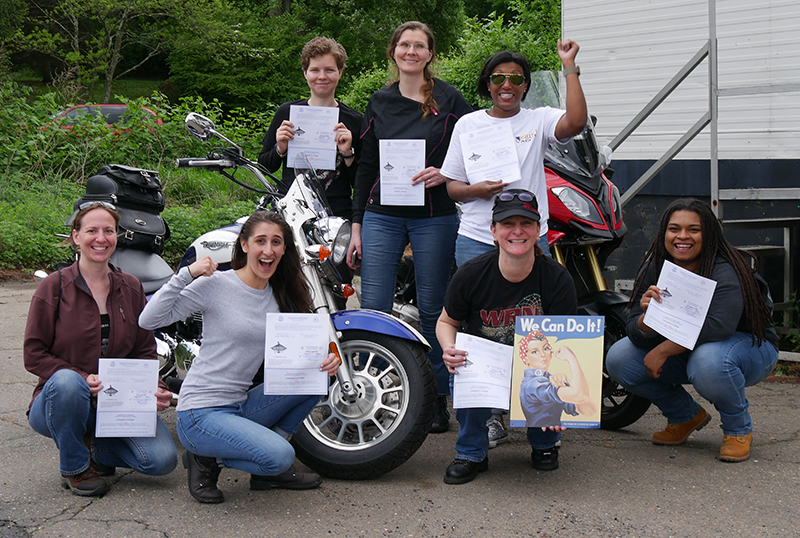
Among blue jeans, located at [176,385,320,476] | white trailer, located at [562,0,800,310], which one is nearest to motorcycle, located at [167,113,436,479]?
blue jeans, located at [176,385,320,476]

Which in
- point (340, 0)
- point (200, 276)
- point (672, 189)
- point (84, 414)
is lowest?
point (84, 414)

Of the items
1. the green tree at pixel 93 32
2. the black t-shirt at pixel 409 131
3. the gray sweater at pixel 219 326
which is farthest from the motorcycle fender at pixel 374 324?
the green tree at pixel 93 32

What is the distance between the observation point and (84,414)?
329 cm

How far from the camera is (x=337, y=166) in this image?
4.31 m

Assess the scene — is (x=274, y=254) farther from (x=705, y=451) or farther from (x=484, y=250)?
(x=705, y=451)

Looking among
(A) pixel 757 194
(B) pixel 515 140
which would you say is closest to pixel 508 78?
(B) pixel 515 140

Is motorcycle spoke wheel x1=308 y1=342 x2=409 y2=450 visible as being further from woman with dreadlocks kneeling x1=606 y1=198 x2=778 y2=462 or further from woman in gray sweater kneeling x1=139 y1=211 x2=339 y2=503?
woman with dreadlocks kneeling x1=606 y1=198 x2=778 y2=462

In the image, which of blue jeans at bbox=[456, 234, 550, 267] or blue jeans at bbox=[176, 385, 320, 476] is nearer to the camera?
blue jeans at bbox=[176, 385, 320, 476]

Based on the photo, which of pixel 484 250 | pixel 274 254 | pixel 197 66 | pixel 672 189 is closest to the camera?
pixel 274 254

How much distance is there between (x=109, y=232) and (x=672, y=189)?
520cm

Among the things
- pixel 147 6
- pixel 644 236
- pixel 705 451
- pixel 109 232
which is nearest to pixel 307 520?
pixel 109 232

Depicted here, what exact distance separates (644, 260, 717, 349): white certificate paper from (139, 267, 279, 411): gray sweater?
1738mm

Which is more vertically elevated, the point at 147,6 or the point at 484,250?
the point at 147,6

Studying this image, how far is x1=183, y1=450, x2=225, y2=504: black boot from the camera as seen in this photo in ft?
10.7
